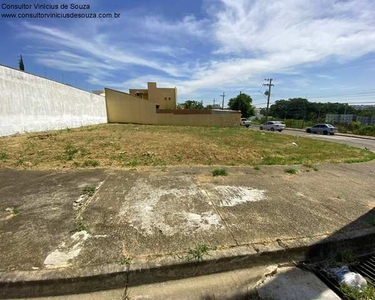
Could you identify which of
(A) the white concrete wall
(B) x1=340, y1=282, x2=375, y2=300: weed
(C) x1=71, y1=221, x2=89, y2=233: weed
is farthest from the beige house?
(B) x1=340, y1=282, x2=375, y2=300: weed

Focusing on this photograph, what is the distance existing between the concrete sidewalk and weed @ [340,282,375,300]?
49 centimetres

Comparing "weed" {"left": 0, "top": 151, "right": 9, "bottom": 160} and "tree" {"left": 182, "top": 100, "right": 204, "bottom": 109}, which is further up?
"tree" {"left": 182, "top": 100, "right": 204, "bottom": 109}

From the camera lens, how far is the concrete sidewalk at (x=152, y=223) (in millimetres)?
1909

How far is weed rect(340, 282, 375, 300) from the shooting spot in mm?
1768

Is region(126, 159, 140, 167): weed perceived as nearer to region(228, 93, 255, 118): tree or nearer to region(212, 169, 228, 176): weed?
region(212, 169, 228, 176): weed

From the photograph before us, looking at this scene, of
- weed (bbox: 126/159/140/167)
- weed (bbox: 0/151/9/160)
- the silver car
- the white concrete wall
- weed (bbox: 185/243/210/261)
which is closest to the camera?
weed (bbox: 185/243/210/261)

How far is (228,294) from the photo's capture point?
1.80 metres

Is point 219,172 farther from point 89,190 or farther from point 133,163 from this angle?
point 89,190

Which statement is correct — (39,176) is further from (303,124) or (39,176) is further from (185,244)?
(303,124)

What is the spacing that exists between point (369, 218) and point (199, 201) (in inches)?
100

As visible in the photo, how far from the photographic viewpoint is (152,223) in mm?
2650

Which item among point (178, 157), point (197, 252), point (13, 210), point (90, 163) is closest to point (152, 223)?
point (197, 252)

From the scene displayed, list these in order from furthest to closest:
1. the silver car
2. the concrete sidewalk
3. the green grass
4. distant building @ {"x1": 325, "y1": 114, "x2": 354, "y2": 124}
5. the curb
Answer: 1. distant building @ {"x1": 325, "y1": 114, "x2": 354, "y2": 124}
2. the silver car
3. the green grass
4. the concrete sidewalk
5. the curb

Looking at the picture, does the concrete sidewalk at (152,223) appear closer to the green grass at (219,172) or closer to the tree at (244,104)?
the green grass at (219,172)
